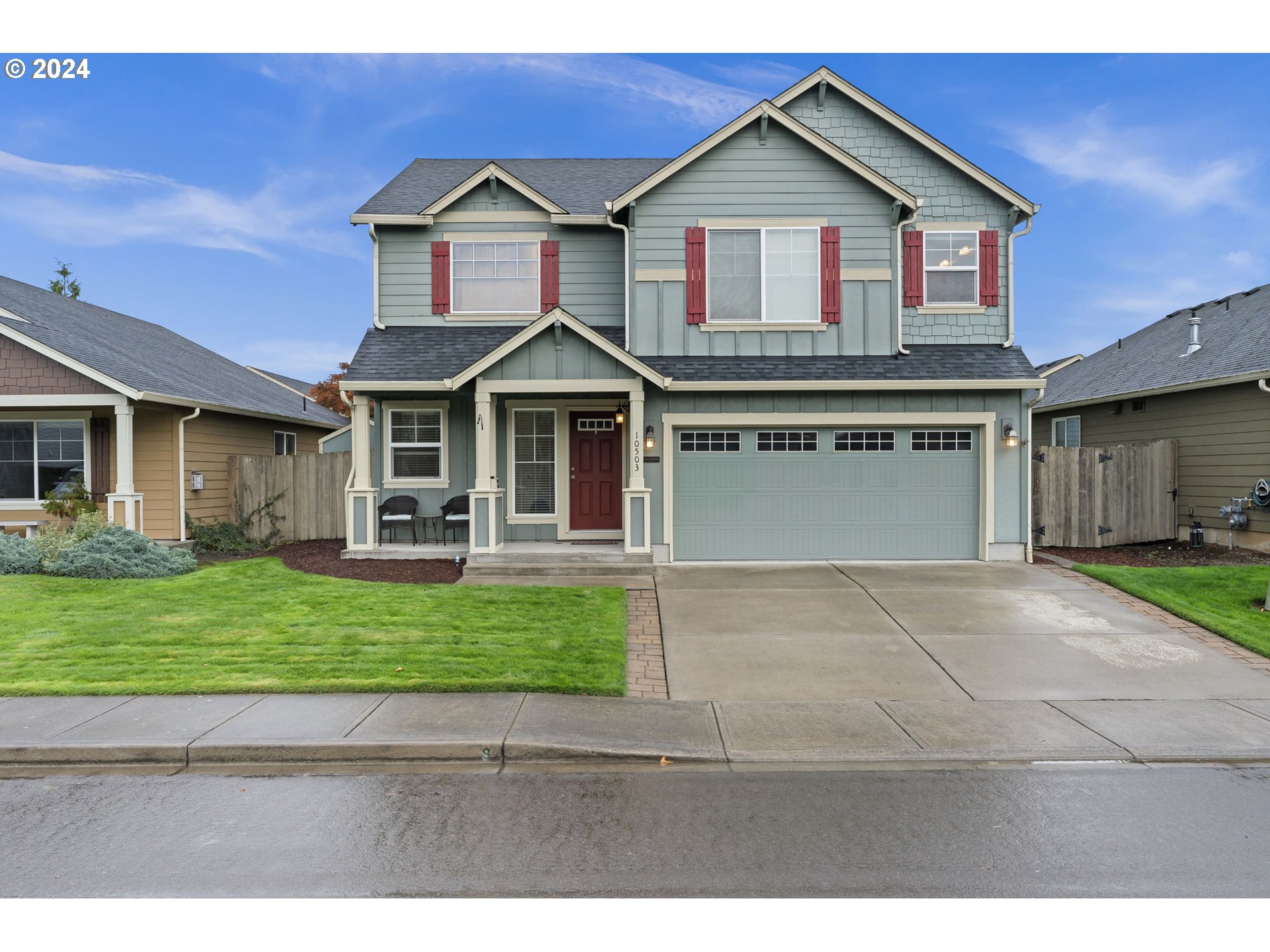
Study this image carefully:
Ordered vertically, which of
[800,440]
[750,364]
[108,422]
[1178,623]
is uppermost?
[750,364]

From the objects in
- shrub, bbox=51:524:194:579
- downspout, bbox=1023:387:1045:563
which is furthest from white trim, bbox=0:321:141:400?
downspout, bbox=1023:387:1045:563

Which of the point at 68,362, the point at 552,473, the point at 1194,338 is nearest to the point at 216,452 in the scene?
the point at 68,362

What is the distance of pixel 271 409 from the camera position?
1745cm

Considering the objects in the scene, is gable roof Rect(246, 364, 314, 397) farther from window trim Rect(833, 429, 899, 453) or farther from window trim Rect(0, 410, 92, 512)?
window trim Rect(833, 429, 899, 453)

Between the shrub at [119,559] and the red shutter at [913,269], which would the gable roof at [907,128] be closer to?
the red shutter at [913,269]

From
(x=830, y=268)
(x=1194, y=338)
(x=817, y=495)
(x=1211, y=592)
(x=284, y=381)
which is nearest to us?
(x=1211, y=592)

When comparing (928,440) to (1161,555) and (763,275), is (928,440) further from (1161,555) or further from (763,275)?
(1161,555)

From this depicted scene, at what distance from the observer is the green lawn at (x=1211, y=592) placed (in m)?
8.03

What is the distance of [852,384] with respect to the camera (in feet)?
37.9

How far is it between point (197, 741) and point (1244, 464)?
17113 mm

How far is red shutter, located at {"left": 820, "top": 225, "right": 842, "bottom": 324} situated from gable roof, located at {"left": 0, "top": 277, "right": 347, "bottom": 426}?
1240cm

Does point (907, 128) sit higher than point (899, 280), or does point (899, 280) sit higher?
point (907, 128)

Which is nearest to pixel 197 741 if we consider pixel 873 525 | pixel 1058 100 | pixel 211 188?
pixel 873 525

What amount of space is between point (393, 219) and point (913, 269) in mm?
9660
